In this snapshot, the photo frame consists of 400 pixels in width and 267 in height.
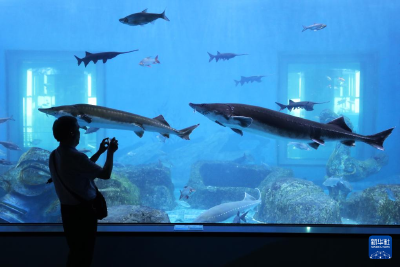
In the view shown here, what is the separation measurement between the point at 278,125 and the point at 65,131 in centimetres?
207

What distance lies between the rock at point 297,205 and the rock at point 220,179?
2948 millimetres

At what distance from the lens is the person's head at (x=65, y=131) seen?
85.2 inches

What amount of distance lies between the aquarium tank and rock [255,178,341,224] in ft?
0.12

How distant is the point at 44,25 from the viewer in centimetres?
4253

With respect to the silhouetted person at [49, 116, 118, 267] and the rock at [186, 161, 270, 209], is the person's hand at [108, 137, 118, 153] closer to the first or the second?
the silhouetted person at [49, 116, 118, 267]

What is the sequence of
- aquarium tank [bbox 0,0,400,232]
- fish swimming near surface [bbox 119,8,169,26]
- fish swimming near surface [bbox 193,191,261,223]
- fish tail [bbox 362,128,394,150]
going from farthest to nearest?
fish swimming near surface [bbox 193,191,261,223], fish swimming near surface [bbox 119,8,169,26], aquarium tank [bbox 0,0,400,232], fish tail [bbox 362,128,394,150]

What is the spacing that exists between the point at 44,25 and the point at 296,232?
49902 mm

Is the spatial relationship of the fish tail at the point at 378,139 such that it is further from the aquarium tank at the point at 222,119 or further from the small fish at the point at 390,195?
the small fish at the point at 390,195

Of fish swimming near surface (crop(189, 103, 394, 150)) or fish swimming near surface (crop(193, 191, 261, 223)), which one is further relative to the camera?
fish swimming near surface (crop(193, 191, 261, 223))
